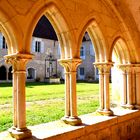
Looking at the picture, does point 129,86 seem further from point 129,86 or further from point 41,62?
point 41,62

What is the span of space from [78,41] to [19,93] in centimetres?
117

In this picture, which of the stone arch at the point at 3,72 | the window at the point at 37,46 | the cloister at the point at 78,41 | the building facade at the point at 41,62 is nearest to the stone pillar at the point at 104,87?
the cloister at the point at 78,41

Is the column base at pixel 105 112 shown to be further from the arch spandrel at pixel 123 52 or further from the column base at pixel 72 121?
the arch spandrel at pixel 123 52

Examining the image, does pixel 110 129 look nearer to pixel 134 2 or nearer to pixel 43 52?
pixel 134 2

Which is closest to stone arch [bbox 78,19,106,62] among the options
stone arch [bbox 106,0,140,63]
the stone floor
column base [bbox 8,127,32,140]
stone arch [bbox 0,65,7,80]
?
stone arch [bbox 106,0,140,63]

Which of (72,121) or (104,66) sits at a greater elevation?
(104,66)

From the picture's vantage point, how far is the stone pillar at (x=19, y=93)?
2.60 meters

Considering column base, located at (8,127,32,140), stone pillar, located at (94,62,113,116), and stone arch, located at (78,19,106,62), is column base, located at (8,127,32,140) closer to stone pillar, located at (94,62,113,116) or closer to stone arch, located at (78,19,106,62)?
stone pillar, located at (94,62,113,116)

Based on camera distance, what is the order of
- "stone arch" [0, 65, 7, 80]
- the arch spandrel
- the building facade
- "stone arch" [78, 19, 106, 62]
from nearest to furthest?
"stone arch" [78, 19, 106, 62] < the arch spandrel < "stone arch" [0, 65, 7, 80] < the building facade

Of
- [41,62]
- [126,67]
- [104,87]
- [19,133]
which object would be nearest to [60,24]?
[104,87]

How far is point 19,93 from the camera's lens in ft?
8.67

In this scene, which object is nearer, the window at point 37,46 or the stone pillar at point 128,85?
the stone pillar at point 128,85

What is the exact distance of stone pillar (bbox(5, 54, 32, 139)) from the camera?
2.60m

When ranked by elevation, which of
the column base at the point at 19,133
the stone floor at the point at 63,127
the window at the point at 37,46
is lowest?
the stone floor at the point at 63,127
